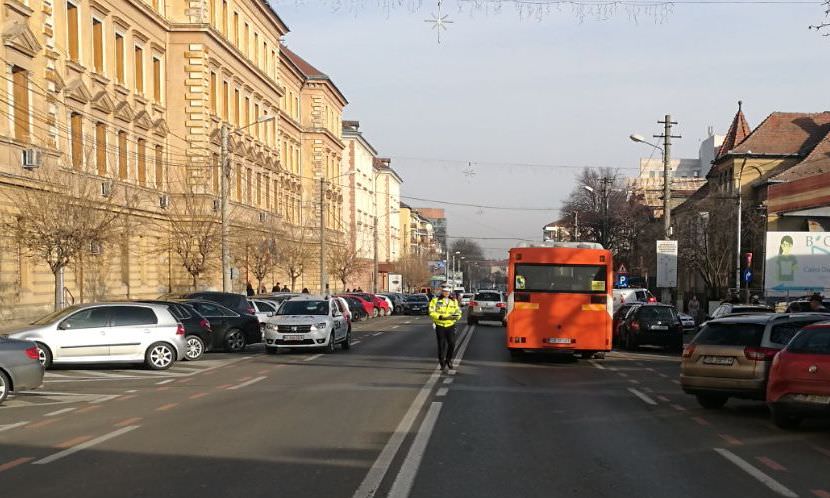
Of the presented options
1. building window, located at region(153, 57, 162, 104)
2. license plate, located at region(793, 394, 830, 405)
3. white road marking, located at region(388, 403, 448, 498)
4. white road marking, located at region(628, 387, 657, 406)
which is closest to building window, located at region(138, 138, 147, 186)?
building window, located at region(153, 57, 162, 104)

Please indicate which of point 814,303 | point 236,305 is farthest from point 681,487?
point 236,305

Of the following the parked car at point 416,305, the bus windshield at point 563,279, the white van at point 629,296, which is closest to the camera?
the bus windshield at point 563,279

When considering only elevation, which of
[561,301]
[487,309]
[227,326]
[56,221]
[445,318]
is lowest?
[487,309]

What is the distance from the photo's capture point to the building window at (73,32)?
112 ft

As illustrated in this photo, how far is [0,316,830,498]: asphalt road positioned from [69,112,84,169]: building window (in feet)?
56.7

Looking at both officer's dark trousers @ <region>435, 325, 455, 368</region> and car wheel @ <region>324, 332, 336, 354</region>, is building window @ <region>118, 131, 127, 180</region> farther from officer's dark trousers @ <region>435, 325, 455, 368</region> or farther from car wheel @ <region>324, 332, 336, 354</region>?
officer's dark trousers @ <region>435, 325, 455, 368</region>

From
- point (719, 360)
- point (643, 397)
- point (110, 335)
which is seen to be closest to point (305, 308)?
point (110, 335)

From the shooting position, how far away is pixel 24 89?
29.6 m

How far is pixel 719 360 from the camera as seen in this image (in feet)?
44.3

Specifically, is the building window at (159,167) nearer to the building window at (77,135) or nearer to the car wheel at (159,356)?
the building window at (77,135)

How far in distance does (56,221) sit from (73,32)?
12275 millimetres

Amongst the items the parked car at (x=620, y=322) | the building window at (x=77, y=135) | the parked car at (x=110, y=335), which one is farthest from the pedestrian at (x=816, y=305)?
the building window at (x=77, y=135)

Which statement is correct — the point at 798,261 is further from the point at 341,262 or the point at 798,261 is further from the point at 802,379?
the point at 341,262

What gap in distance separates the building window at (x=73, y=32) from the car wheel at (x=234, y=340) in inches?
594
